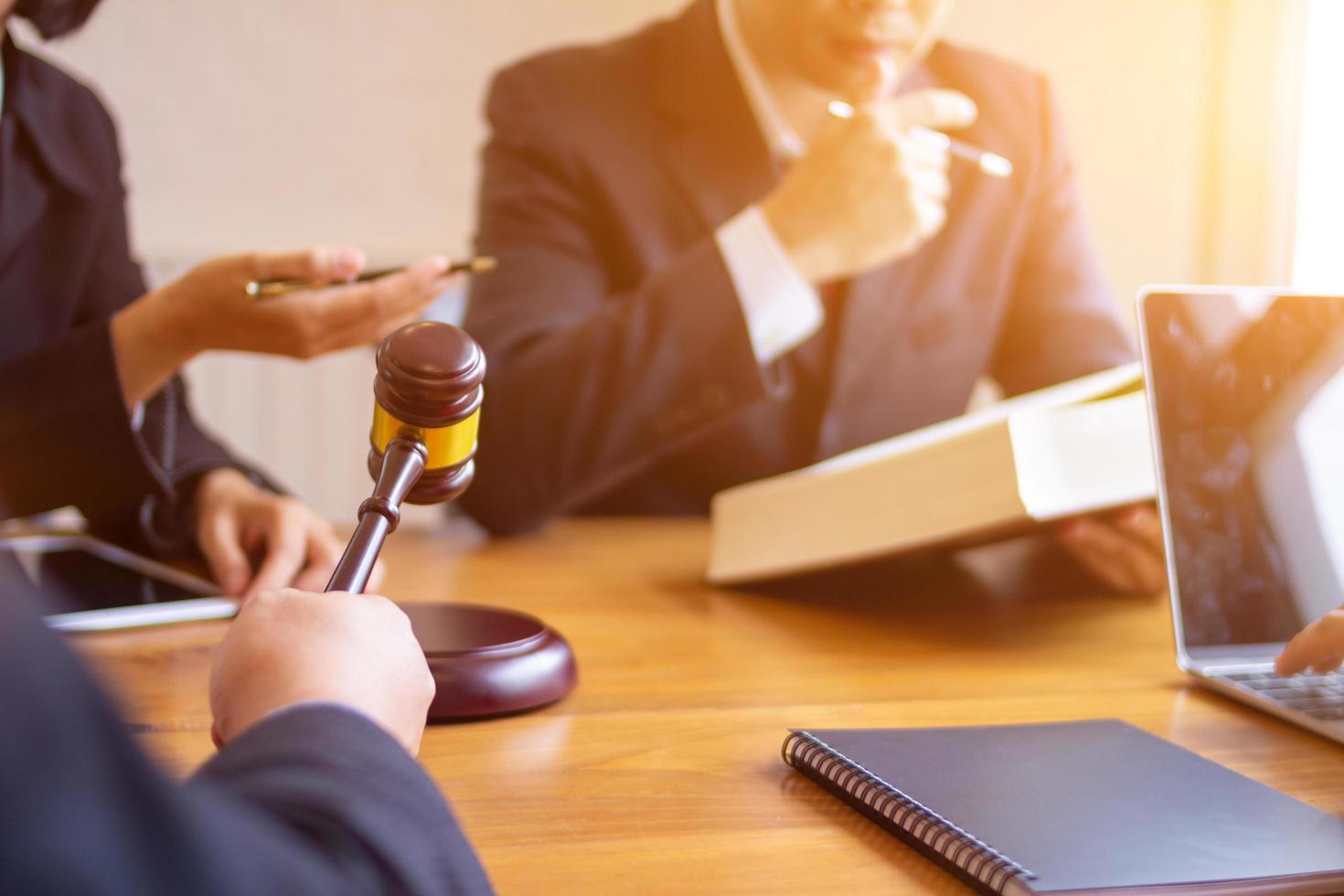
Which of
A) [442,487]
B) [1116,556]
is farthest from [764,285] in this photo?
[442,487]

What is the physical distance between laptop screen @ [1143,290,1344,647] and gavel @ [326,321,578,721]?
0.31 metres

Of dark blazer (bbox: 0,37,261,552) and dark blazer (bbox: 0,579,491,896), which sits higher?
dark blazer (bbox: 0,579,491,896)

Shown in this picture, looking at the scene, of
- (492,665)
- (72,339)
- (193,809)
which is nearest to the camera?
(193,809)

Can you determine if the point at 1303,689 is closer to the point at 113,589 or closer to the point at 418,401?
the point at 418,401

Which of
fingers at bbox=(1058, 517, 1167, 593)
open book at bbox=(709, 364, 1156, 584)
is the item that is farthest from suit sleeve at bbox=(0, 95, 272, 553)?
fingers at bbox=(1058, 517, 1167, 593)

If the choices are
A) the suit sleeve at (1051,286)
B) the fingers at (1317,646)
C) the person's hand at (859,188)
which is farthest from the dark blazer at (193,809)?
the suit sleeve at (1051,286)

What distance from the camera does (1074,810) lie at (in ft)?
1.19

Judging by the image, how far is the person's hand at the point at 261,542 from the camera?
661 mm

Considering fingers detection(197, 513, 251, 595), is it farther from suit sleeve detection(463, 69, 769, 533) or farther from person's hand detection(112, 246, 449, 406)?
suit sleeve detection(463, 69, 769, 533)

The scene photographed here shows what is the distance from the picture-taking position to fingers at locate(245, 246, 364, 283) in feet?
Result: 2.04

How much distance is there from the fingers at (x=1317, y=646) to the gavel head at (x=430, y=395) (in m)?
0.34

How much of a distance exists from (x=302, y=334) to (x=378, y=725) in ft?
1.44

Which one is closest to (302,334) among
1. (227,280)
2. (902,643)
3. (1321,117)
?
(227,280)

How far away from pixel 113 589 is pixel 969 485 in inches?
19.6
